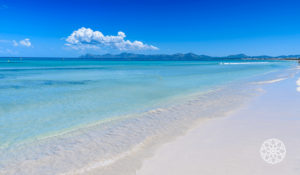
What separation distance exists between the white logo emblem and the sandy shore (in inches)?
3.9

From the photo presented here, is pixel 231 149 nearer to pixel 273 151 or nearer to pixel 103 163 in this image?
pixel 273 151

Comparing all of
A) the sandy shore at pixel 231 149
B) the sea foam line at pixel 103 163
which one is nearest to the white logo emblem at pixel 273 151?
the sandy shore at pixel 231 149

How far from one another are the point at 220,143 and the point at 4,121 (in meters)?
8.69

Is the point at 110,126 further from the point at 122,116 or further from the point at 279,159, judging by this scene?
the point at 279,159

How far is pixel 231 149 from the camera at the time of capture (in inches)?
185

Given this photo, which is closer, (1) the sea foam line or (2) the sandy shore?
(2) the sandy shore

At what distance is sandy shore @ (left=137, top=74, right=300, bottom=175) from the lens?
3.89 meters

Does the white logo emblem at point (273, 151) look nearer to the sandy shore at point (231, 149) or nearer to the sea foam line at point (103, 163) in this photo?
the sandy shore at point (231, 149)

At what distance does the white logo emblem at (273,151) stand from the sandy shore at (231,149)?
0.32 feet

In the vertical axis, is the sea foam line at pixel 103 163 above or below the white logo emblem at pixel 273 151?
below

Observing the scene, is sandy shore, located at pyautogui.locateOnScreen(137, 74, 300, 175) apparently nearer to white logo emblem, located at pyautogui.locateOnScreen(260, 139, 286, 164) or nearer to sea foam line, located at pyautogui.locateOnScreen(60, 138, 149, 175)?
white logo emblem, located at pyautogui.locateOnScreen(260, 139, 286, 164)

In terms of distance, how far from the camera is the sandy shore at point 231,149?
3.89 m

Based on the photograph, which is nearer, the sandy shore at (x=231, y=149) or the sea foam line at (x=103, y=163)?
the sandy shore at (x=231, y=149)

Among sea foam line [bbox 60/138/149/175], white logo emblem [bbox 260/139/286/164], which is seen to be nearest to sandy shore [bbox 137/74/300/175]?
white logo emblem [bbox 260/139/286/164]
